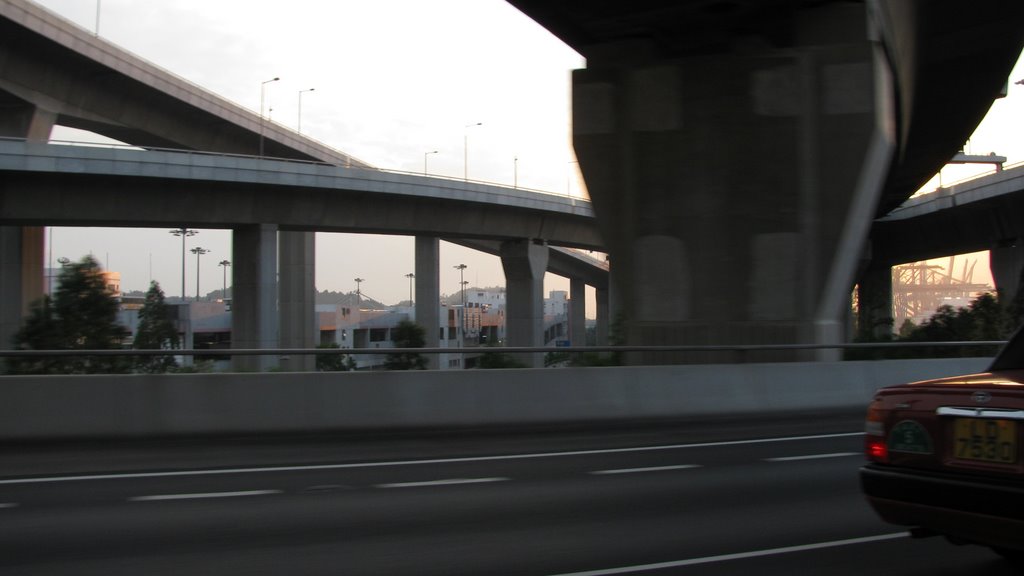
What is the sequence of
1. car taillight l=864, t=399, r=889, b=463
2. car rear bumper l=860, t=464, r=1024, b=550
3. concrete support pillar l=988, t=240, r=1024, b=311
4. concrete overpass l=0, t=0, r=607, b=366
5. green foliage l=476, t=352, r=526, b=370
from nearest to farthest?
1. car rear bumper l=860, t=464, r=1024, b=550
2. car taillight l=864, t=399, r=889, b=463
3. green foliage l=476, t=352, r=526, b=370
4. concrete overpass l=0, t=0, r=607, b=366
5. concrete support pillar l=988, t=240, r=1024, b=311

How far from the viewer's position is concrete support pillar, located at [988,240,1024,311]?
4381 cm

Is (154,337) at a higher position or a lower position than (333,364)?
higher

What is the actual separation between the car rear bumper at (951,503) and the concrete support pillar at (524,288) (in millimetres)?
43276

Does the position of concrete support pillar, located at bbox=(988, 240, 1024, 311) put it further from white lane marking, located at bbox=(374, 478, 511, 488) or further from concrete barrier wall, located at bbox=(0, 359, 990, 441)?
white lane marking, located at bbox=(374, 478, 511, 488)

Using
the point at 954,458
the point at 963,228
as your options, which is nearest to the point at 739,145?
the point at 954,458

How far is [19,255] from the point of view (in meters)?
39.6

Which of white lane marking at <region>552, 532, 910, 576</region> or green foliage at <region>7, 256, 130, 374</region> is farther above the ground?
green foliage at <region>7, 256, 130, 374</region>

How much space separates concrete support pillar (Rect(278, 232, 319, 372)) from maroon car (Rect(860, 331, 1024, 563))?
47.1 m

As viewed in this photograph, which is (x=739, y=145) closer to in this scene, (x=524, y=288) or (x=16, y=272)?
(x=524, y=288)

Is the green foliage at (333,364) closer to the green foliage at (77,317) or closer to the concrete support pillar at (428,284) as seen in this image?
the green foliage at (77,317)

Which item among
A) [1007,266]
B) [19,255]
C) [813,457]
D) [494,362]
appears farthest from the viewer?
[1007,266]

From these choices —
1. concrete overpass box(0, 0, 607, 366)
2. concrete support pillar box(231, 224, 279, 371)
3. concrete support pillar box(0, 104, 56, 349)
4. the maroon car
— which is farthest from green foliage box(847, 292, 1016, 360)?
concrete support pillar box(0, 104, 56, 349)

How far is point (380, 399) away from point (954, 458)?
9.08m

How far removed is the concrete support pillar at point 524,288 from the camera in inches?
1918
